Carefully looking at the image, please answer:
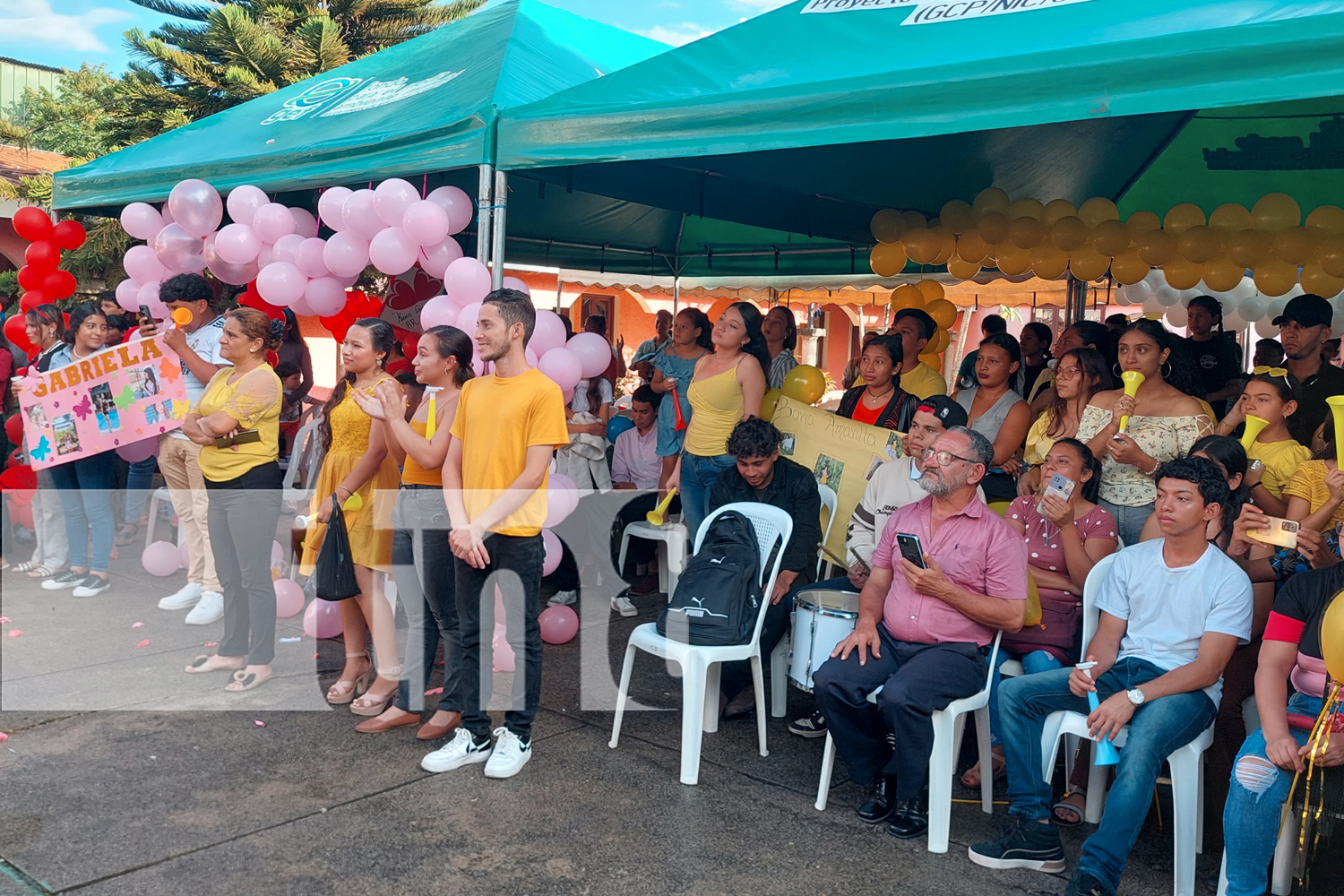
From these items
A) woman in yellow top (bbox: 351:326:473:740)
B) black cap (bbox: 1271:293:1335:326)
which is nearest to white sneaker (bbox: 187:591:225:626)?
woman in yellow top (bbox: 351:326:473:740)

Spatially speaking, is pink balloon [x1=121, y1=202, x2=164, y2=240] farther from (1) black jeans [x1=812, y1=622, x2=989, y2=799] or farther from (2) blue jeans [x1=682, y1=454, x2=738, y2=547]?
(1) black jeans [x1=812, y1=622, x2=989, y2=799]

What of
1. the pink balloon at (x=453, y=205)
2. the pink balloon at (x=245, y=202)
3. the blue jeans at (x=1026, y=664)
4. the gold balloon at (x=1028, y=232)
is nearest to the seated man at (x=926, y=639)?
the blue jeans at (x=1026, y=664)

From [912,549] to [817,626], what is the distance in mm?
483

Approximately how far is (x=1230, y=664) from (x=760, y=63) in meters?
2.68

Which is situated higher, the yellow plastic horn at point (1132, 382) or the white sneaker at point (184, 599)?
the yellow plastic horn at point (1132, 382)

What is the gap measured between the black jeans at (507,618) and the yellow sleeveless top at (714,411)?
4.58 ft

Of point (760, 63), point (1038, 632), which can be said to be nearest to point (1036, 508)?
point (1038, 632)

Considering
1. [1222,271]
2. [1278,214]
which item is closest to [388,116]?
[1222,271]

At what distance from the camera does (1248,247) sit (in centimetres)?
557

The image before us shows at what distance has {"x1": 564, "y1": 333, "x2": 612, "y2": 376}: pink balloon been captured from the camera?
497 centimetres

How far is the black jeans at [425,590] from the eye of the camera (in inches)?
153

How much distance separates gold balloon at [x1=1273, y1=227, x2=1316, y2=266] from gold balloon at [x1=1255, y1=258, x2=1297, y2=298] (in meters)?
0.04

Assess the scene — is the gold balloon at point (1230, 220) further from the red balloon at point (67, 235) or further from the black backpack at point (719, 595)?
the red balloon at point (67, 235)

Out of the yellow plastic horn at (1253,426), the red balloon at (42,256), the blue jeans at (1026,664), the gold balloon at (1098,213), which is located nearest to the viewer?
the blue jeans at (1026,664)
